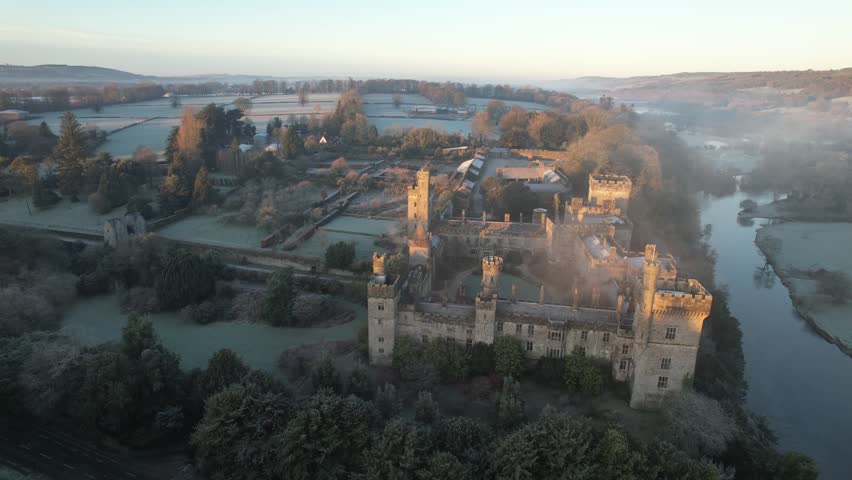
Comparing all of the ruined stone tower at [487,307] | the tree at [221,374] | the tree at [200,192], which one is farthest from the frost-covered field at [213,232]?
the ruined stone tower at [487,307]

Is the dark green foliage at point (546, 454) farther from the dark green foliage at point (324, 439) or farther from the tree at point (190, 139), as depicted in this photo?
the tree at point (190, 139)

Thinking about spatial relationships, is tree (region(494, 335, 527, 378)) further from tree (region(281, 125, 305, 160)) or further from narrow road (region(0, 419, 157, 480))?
tree (region(281, 125, 305, 160))

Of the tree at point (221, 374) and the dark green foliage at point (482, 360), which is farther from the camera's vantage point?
the dark green foliage at point (482, 360)

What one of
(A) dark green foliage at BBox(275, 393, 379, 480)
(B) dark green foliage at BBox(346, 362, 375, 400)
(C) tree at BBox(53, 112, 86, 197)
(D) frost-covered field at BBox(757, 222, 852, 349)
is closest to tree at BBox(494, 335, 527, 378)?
(B) dark green foliage at BBox(346, 362, 375, 400)

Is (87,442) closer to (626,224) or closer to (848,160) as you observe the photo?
(626,224)

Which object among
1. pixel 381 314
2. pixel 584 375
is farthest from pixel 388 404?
pixel 584 375

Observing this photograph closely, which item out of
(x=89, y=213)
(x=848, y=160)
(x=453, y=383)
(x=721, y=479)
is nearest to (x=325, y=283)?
(x=453, y=383)

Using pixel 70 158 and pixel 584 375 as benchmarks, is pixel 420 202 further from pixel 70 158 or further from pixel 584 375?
pixel 70 158
